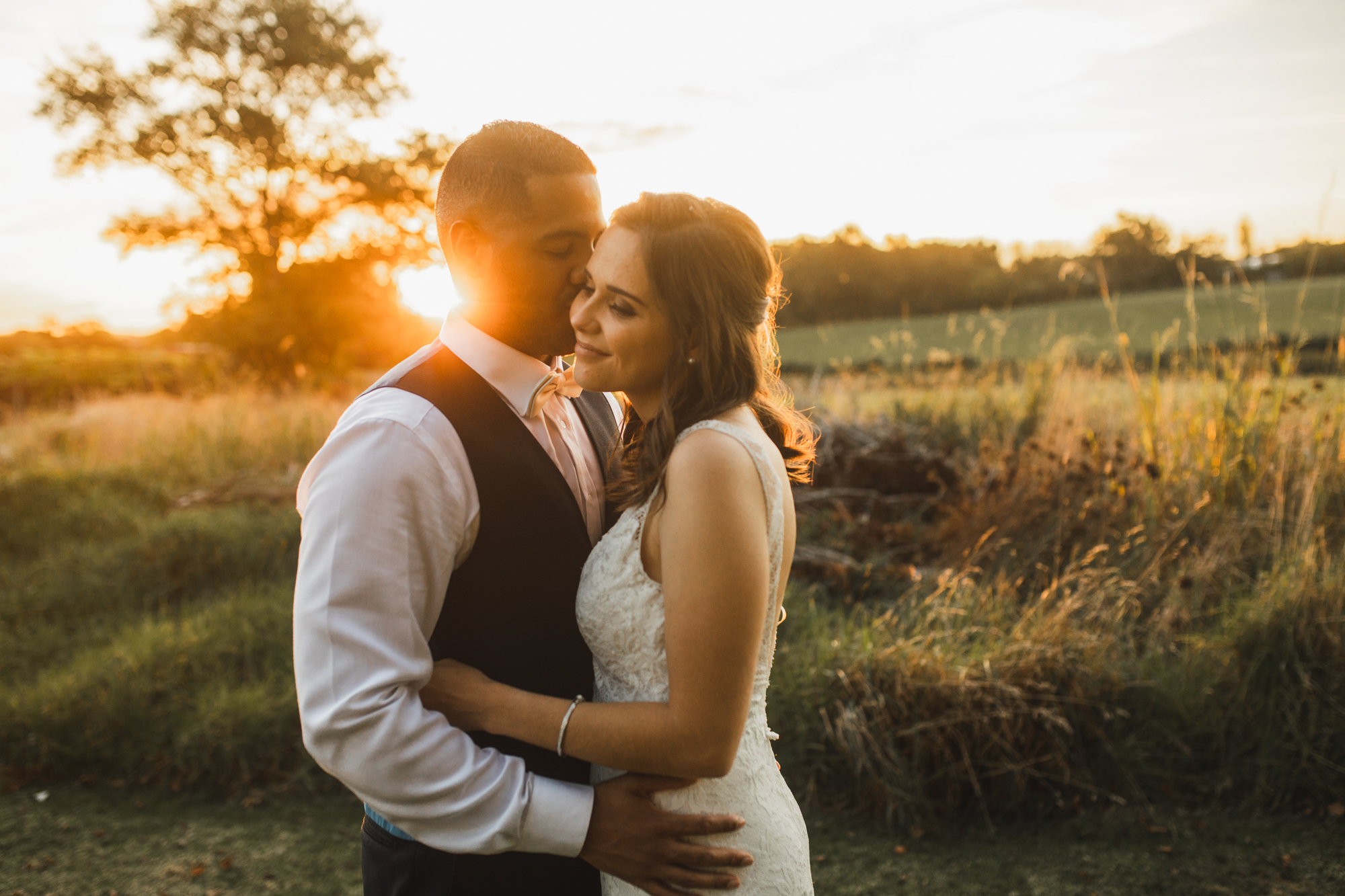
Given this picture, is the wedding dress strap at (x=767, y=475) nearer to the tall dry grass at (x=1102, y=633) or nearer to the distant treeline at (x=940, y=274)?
the tall dry grass at (x=1102, y=633)

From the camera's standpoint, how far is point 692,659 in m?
1.50

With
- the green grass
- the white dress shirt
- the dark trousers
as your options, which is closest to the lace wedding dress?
the dark trousers

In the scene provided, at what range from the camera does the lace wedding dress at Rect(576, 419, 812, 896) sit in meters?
1.71

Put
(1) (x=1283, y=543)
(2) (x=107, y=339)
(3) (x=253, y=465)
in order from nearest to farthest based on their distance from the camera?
1. (1) (x=1283, y=543)
2. (3) (x=253, y=465)
3. (2) (x=107, y=339)

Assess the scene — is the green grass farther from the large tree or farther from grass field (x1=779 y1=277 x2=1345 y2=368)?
the large tree

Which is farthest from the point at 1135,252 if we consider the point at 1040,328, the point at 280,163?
the point at 280,163

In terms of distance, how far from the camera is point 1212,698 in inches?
150

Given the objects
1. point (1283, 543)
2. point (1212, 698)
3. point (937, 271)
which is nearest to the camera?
point (1212, 698)

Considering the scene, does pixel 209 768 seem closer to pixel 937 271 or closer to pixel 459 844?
pixel 459 844

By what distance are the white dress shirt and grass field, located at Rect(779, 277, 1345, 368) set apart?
332 inches

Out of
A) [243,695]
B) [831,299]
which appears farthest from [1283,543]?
[831,299]

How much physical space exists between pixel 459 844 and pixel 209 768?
3280mm

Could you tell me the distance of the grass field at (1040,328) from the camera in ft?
43.7

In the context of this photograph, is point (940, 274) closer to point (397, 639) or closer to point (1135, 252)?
point (1135, 252)
